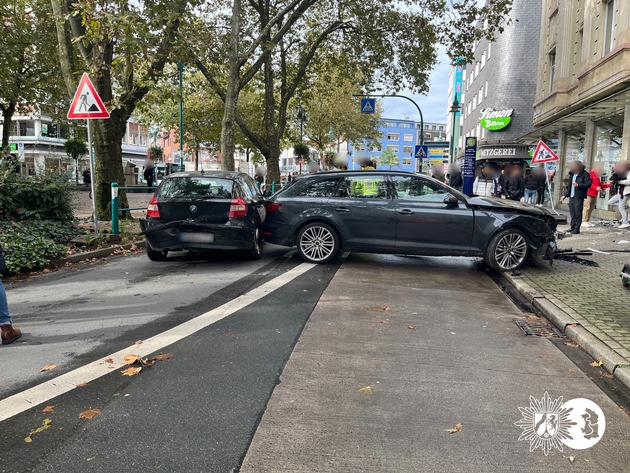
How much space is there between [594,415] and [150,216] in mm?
6836

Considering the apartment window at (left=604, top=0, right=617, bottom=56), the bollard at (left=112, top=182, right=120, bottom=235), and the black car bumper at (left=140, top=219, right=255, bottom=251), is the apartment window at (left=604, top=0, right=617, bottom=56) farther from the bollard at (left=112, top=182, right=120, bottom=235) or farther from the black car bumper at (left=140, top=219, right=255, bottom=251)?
the bollard at (left=112, top=182, right=120, bottom=235)

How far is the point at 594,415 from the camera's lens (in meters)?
3.37

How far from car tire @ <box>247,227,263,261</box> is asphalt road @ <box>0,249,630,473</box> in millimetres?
1603

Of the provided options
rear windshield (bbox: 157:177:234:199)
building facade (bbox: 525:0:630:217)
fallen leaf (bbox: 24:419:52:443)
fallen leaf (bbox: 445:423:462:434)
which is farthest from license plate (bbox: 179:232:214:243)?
building facade (bbox: 525:0:630:217)

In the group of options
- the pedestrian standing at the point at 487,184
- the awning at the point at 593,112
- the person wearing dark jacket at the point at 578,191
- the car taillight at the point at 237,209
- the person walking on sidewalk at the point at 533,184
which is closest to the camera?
the car taillight at the point at 237,209

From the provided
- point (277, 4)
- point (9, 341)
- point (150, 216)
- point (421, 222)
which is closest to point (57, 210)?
point (150, 216)

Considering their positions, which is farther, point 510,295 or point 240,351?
point 510,295

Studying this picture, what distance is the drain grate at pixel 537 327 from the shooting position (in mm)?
5191

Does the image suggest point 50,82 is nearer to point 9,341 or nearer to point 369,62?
point 369,62

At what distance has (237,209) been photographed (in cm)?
813

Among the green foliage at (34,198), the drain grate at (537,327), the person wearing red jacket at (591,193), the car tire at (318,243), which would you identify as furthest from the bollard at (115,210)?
the person wearing red jacket at (591,193)

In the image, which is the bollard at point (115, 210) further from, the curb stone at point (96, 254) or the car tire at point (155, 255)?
the car tire at point (155, 255)

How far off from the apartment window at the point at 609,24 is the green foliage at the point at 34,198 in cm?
1767

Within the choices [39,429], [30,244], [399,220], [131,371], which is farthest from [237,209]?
[39,429]
